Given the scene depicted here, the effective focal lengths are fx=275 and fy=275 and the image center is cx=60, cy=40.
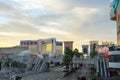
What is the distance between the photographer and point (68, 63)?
126562 millimetres

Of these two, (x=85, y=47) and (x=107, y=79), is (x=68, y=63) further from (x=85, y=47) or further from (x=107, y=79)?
(x=85, y=47)

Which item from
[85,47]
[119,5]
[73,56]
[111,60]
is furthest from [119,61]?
[85,47]

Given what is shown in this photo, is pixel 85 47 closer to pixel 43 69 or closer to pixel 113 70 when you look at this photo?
pixel 43 69

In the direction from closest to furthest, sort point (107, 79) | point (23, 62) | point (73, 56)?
1. point (107, 79)
2. point (73, 56)
3. point (23, 62)

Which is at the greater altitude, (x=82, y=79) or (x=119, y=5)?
(x=119, y=5)

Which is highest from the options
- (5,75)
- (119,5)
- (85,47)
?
(119,5)

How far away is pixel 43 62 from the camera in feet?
485

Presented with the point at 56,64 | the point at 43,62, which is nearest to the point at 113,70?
the point at 43,62

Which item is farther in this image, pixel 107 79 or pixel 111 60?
pixel 111 60

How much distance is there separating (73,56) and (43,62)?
17.8 m

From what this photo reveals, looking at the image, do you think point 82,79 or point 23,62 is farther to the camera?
point 23,62

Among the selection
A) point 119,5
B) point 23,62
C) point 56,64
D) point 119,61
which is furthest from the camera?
point 56,64

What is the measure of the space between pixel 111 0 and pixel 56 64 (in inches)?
2788

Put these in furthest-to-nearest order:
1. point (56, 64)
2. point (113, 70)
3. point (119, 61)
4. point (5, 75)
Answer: point (56, 64) → point (5, 75) → point (113, 70) → point (119, 61)
